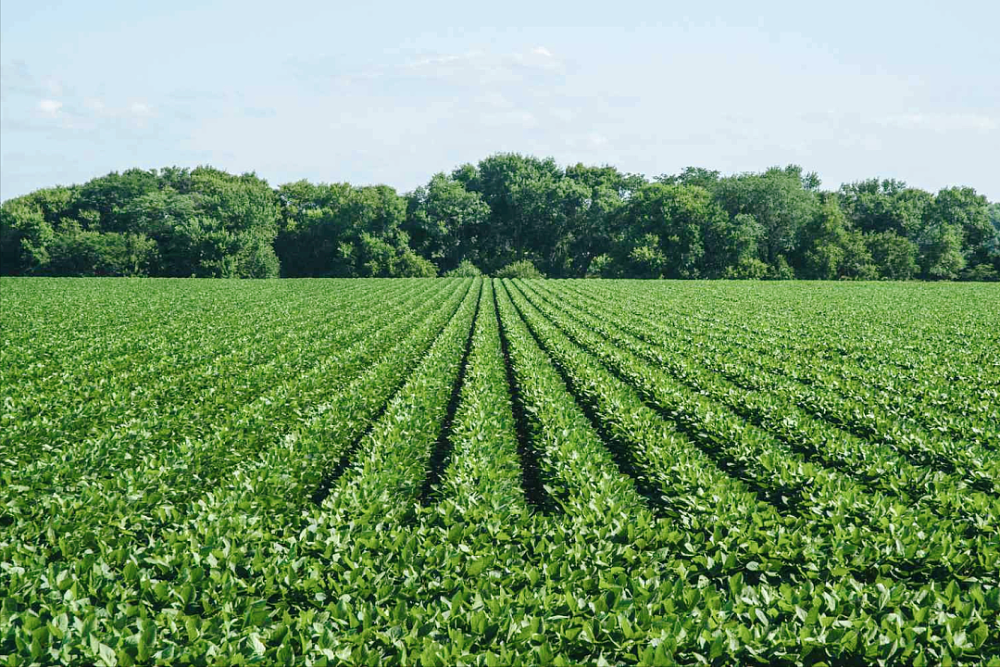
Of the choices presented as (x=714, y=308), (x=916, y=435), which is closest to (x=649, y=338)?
(x=916, y=435)

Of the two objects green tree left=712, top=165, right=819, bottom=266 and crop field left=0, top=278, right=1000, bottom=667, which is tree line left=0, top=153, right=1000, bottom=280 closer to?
green tree left=712, top=165, right=819, bottom=266

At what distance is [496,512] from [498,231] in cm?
8720

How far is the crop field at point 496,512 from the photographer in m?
3.99

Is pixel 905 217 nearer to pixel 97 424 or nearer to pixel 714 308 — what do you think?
pixel 714 308

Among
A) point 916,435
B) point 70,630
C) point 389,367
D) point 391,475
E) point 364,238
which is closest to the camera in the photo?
point 70,630

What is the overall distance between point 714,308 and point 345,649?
31.5 meters

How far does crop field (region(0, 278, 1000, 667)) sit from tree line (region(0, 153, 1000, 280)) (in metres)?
63.0

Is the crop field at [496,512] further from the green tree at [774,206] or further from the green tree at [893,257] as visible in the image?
the green tree at [893,257]

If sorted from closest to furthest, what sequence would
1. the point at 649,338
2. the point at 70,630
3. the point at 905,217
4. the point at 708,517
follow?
the point at 70,630, the point at 708,517, the point at 649,338, the point at 905,217

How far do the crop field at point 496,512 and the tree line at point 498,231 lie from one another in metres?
63.0

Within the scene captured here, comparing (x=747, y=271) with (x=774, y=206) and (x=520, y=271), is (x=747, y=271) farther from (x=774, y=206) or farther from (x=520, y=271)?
(x=520, y=271)

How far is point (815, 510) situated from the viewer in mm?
6297

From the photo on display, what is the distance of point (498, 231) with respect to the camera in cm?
9150

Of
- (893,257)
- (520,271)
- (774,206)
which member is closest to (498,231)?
(520,271)
